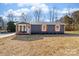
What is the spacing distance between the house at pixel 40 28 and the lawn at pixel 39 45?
78 millimetres

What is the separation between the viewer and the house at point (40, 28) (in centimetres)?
430

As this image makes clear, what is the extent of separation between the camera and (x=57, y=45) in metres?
4.29

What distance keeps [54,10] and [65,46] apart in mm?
574

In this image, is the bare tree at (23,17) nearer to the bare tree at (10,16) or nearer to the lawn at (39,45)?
the bare tree at (10,16)

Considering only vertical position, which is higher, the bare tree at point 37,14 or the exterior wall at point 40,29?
the bare tree at point 37,14

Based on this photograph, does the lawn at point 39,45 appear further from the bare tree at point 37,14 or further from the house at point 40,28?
the bare tree at point 37,14

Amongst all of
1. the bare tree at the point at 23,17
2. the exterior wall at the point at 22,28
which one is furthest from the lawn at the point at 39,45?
the bare tree at the point at 23,17

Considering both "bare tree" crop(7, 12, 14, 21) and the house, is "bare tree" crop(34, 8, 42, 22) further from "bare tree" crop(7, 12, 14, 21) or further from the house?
"bare tree" crop(7, 12, 14, 21)

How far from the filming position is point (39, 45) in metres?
4.28

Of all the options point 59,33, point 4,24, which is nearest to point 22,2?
point 4,24

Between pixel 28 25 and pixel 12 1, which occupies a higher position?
pixel 12 1

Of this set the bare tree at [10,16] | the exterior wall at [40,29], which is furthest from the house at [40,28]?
the bare tree at [10,16]

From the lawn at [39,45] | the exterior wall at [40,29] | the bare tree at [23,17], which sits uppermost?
the bare tree at [23,17]

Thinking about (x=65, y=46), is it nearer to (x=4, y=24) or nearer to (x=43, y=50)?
(x=43, y=50)
